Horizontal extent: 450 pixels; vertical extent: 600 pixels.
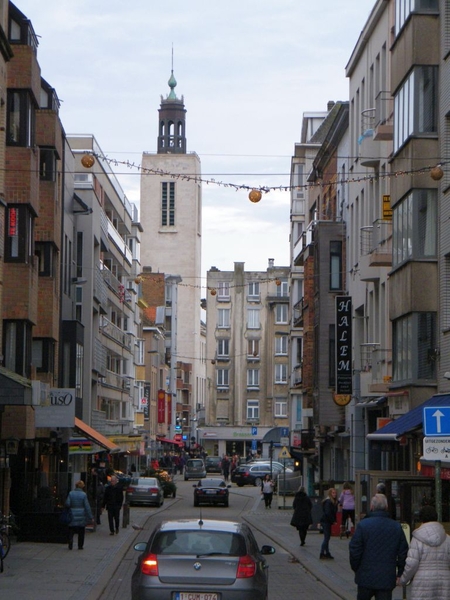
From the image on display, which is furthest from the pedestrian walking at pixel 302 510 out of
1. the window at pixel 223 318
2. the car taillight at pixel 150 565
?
the window at pixel 223 318

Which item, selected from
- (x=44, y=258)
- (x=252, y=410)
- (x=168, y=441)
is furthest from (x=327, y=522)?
(x=252, y=410)

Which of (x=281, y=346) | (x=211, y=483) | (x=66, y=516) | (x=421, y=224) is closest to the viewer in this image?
(x=66, y=516)

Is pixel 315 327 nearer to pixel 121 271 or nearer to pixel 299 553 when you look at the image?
pixel 299 553

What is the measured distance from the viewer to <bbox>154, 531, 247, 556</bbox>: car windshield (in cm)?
1363

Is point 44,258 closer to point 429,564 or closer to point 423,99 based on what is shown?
point 423,99

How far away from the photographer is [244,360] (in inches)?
4818

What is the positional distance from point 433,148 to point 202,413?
114 m

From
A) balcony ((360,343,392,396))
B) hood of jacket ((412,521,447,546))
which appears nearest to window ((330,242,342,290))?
balcony ((360,343,392,396))

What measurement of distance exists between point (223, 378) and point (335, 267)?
7616 cm

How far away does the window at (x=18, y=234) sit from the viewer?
30.6 m

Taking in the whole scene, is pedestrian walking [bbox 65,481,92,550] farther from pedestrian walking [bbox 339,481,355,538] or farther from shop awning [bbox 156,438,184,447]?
shop awning [bbox 156,438,184,447]

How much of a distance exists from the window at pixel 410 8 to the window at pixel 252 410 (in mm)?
92365

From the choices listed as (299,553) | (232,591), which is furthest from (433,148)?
(232,591)

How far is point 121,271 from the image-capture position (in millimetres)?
A: 74375
